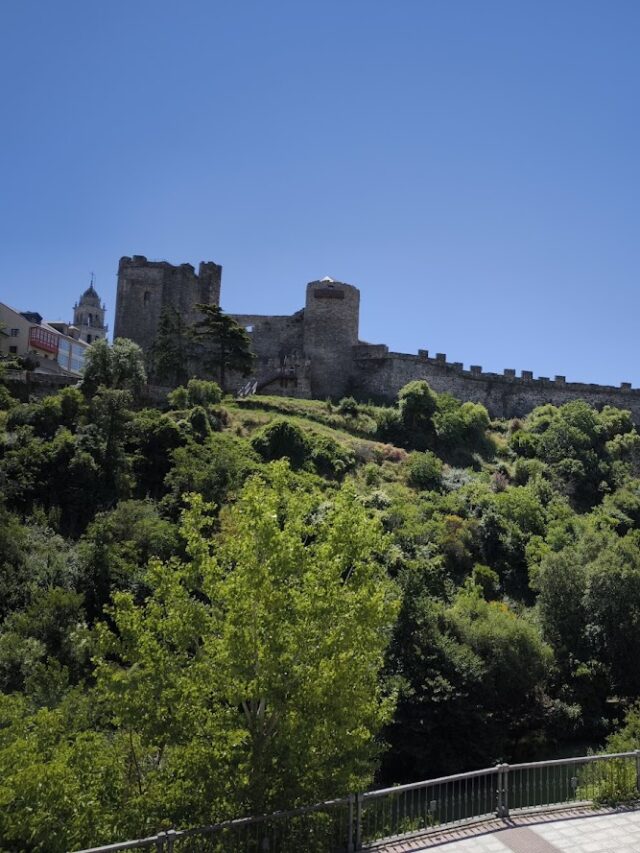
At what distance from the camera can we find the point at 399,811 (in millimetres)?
12609

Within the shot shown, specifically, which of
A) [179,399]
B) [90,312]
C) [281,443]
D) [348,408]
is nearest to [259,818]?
[281,443]

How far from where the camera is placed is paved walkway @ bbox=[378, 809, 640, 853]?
11.3 metres

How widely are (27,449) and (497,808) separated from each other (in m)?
25.9

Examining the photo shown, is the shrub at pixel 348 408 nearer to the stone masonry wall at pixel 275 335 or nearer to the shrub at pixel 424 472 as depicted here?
the shrub at pixel 424 472

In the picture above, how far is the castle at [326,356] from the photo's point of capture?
50.8 meters

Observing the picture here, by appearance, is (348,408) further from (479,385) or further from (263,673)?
(263,673)

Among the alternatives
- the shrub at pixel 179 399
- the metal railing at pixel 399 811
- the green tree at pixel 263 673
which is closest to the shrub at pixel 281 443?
the shrub at pixel 179 399

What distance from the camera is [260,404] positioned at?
43.9 m

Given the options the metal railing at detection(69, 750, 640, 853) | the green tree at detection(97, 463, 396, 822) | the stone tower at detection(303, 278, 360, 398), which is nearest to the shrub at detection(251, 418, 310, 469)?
the stone tower at detection(303, 278, 360, 398)

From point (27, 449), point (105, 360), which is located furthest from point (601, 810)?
point (105, 360)

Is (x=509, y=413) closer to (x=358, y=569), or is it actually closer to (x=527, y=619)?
(x=527, y=619)

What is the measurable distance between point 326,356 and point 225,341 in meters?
7.62

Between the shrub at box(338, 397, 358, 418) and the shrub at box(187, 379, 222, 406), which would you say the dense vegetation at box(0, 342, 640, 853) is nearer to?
the shrub at box(187, 379, 222, 406)

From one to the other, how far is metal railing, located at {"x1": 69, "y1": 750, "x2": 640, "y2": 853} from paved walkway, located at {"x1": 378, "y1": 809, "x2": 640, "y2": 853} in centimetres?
25
